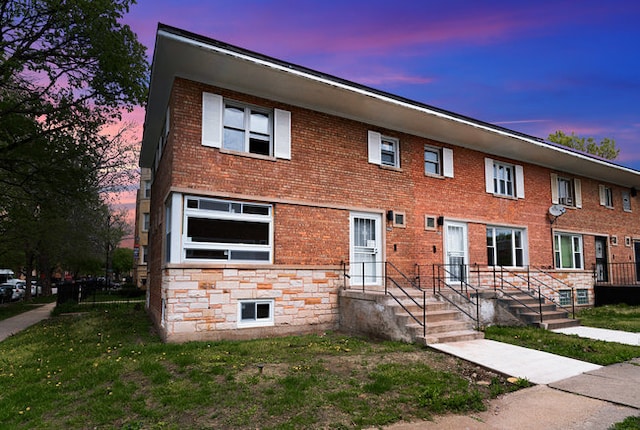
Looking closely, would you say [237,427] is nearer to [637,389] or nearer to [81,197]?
[637,389]

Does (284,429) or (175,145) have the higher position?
(175,145)

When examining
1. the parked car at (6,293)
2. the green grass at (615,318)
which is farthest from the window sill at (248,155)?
the parked car at (6,293)

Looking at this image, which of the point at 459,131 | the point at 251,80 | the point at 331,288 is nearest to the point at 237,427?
the point at 331,288

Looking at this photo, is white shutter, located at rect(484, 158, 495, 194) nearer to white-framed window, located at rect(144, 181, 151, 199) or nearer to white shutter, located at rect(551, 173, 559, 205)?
white shutter, located at rect(551, 173, 559, 205)

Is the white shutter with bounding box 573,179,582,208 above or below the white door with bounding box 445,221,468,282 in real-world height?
above

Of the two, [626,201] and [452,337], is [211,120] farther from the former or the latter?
[626,201]

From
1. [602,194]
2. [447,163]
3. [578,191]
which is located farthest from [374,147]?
[602,194]

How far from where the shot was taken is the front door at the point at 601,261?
1905cm

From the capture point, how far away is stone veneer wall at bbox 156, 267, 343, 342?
907 cm

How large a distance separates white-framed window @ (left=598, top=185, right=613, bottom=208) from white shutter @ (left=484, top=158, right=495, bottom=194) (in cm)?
810

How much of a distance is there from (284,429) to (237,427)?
21.7 inches

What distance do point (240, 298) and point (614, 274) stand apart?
1862cm

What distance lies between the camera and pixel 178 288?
9078 millimetres

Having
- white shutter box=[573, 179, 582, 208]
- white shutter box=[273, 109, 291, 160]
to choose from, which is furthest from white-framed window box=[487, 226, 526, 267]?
white shutter box=[273, 109, 291, 160]
